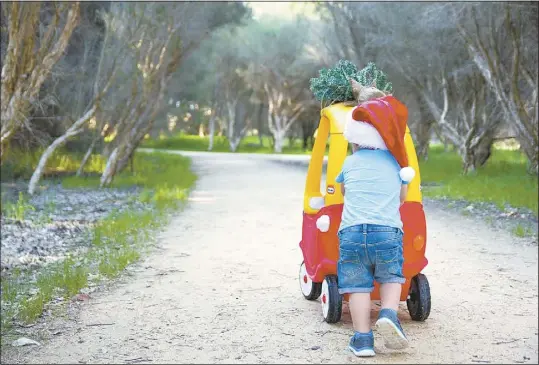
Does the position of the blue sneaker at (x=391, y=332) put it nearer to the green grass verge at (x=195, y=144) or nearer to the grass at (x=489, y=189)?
the grass at (x=489, y=189)

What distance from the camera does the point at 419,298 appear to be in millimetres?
5062

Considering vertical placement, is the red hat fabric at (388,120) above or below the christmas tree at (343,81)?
below

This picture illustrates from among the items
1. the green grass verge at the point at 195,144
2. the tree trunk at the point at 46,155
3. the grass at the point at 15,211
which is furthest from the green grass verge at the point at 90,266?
the green grass verge at the point at 195,144

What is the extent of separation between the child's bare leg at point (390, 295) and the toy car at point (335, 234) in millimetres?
518

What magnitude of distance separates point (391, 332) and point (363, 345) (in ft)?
0.66

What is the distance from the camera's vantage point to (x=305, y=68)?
3712cm

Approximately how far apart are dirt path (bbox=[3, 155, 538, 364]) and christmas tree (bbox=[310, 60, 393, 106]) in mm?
1648

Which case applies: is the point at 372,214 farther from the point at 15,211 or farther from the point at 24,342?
the point at 15,211

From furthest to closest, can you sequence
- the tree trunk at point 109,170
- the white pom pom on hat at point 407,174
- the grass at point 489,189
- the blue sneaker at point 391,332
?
1. the tree trunk at point 109,170
2. the grass at point 489,189
3. the white pom pom on hat at point 407,174
4. the blue sneaker at point 391,332

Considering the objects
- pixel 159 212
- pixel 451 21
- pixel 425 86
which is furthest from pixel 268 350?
pixel 425 86

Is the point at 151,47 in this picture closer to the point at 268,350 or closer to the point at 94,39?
the point at 94,39

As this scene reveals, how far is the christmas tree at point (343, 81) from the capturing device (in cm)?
518

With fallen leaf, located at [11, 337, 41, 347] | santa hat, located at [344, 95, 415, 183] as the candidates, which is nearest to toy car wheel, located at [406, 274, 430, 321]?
santa hat, located at [344, 95, 415, 183]

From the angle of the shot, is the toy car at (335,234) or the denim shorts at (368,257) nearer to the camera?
the denim shorts at (368,257)
